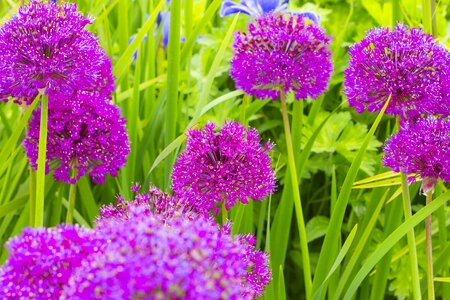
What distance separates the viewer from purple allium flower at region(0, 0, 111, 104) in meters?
1.24

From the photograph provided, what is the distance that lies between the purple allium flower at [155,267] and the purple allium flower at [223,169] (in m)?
0.55

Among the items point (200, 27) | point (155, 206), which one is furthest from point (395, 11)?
point (155, 206)

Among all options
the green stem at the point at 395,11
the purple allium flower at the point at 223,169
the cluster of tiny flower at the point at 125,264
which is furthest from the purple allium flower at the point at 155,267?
the green stem at the point at 395,11

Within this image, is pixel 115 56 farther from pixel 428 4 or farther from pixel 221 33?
pixel 428 4

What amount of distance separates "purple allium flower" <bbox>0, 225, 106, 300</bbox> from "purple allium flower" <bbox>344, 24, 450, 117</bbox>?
2.48 feet

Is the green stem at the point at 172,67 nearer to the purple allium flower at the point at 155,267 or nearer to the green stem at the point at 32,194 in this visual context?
the green stem at the point at 32,194

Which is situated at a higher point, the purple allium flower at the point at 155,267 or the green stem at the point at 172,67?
the green stem at the point at 172,67

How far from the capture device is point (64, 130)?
1428 mm

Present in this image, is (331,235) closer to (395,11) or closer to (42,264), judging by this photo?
(395,11)

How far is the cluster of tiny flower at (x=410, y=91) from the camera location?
1259 millimetres

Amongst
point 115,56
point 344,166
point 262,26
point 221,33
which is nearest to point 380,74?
point 262,26

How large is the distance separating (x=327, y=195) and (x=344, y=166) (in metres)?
0.16

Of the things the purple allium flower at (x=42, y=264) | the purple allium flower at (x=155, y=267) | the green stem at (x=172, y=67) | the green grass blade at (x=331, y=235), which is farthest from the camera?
the green stem at (x=172, y=67)

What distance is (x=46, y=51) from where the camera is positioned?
4.11 ft
